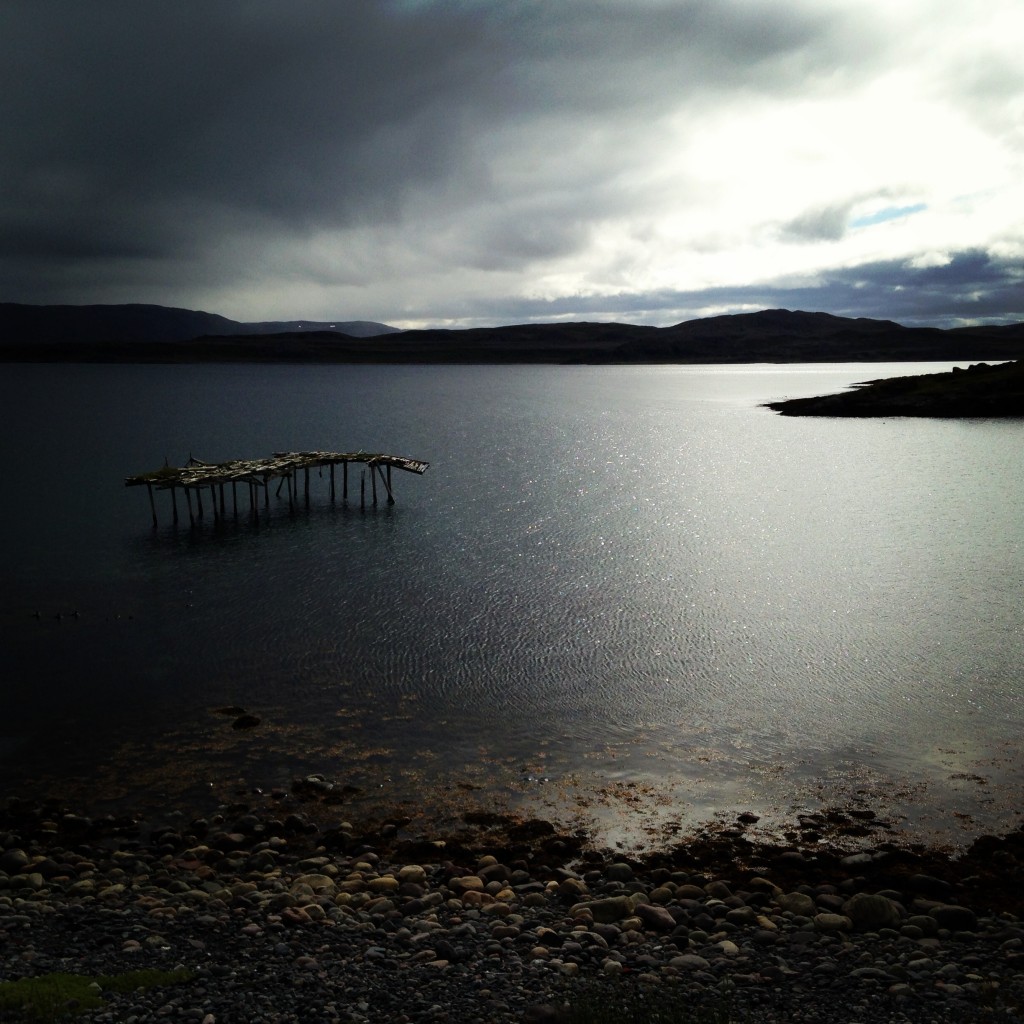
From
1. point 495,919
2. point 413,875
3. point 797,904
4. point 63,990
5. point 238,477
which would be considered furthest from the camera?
point 238,477

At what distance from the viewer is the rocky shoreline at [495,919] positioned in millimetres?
9273

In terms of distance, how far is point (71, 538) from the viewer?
36031mm

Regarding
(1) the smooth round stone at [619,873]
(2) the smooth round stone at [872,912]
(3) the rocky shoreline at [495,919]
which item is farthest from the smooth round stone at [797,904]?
(1) the smooth round stone at [619,873]

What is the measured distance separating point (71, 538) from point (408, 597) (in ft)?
57.5

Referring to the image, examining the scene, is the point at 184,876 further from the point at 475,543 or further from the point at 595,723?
the point at 475,543

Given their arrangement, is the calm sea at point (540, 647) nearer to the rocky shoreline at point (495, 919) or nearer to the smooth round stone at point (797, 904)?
the rocky shoreline at point (495, 919)

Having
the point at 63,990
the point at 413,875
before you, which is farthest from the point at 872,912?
the point at 63,990

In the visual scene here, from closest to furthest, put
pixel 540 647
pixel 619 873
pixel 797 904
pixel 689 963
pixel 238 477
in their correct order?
1. pixel 689 963
2. pixel 797 904
3. pixel 619 873
4. pixel 540 647
5. pixel 238 477

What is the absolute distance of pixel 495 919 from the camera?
37.7 ft

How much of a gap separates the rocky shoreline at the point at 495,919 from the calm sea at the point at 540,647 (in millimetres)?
1223

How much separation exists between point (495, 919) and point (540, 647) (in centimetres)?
1213

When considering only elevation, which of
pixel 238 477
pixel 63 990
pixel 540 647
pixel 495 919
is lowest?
pixel 495 919

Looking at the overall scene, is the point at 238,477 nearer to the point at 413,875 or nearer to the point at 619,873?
the point at 413,875

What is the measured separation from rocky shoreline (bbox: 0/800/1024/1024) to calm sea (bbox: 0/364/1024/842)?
4.01 feet
